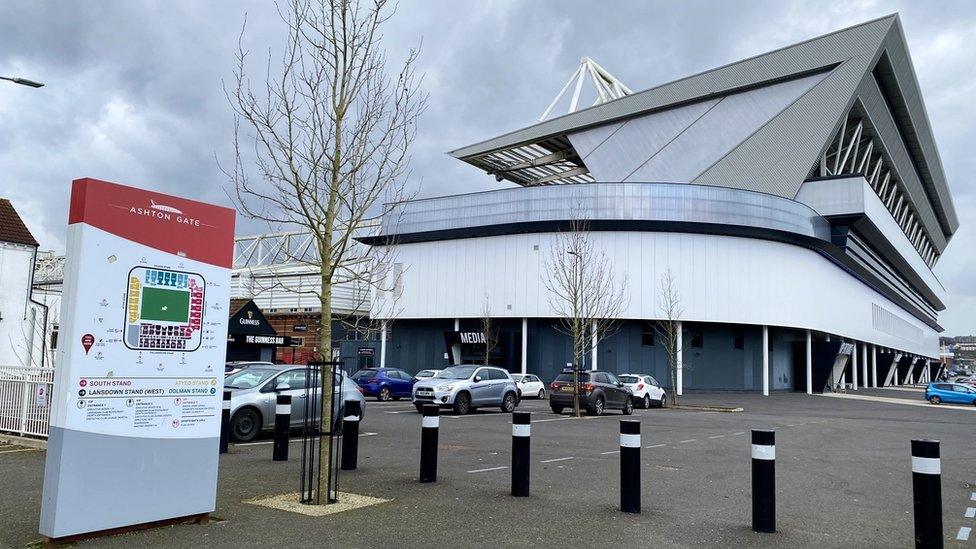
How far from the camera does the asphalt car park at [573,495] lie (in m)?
6.95

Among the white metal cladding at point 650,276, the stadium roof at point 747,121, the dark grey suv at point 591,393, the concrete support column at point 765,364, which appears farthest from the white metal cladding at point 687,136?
the dark grey suv at point 591,393

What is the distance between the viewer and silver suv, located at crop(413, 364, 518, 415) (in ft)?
76.5

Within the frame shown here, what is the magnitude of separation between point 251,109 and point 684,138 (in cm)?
5011

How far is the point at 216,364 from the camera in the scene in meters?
7.45

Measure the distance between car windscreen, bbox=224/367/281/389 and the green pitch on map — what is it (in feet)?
27.1

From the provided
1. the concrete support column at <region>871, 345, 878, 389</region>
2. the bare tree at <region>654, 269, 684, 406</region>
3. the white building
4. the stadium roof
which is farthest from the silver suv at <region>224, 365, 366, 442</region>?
the concrete support column at <region>871, 345, 878, 389</region>

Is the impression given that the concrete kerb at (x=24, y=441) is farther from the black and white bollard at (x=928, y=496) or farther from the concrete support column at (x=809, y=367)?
the concrete support column at (x=809, y=367)

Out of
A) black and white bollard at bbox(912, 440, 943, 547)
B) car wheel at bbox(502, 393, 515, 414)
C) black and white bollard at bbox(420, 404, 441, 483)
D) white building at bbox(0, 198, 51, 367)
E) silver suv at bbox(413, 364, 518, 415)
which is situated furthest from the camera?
white building at bbox(0, 198, 51, 367)

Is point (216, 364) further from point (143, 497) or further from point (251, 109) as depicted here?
point (251, 109)

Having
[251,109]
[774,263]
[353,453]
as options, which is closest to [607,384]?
[353,453]

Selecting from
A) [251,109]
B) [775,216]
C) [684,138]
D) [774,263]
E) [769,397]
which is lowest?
[769,397]

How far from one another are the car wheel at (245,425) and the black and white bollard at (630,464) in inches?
347

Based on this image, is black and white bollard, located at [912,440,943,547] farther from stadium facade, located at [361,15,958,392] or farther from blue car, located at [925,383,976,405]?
blue car, located at [925,383,976,405]

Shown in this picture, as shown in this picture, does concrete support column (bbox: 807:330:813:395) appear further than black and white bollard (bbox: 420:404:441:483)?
Yes
